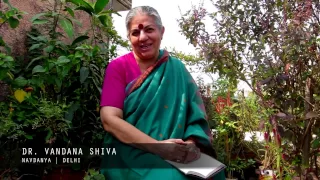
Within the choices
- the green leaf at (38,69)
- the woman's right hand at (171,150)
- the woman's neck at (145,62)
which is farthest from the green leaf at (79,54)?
the woman's right hand at (171,150)

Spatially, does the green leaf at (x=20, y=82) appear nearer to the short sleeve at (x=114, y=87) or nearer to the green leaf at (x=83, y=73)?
the green leaf at (x=83, y=73)

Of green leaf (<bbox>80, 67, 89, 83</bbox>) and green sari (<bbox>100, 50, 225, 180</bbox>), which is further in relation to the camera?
green leaf (<bbox>80, 67, 89, 83</bbox>)

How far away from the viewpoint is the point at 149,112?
5.52 feet

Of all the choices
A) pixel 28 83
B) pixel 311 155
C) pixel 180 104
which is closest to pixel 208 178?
pixel 180 104

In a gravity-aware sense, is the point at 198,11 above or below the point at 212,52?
above

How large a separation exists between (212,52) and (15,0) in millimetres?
1409

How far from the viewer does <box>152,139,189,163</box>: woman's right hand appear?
1.58m

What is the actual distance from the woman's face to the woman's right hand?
1.60ft

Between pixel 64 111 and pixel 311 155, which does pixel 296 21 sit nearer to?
pixel 311 155

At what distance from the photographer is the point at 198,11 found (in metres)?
2.74

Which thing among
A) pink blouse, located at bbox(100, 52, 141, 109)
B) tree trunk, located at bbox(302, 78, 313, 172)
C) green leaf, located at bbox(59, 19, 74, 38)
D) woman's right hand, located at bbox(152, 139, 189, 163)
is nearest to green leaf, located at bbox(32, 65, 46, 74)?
green leaf, located at bbox(59, 19, 74, 38)

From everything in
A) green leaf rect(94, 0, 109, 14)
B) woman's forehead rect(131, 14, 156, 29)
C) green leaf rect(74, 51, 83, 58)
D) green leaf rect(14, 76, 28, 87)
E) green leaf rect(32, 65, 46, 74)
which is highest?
green leaf rect(94, 0, 109, 14)

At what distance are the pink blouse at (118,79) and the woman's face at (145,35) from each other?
0.08 metres

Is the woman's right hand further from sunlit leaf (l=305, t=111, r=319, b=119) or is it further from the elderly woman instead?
sunlit leaf (l=305, t=111, r=319, b=119)
